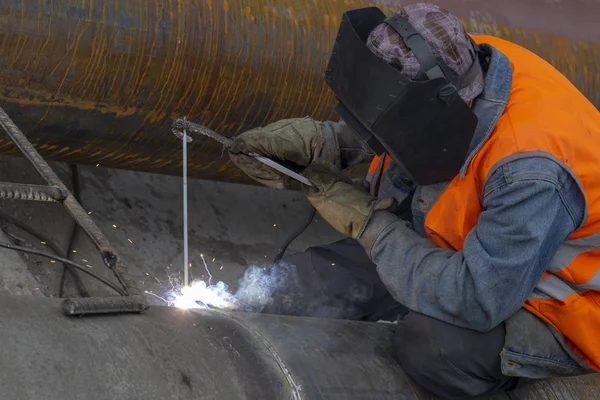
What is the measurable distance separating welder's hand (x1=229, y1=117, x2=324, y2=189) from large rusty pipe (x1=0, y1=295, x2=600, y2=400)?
1.74ft

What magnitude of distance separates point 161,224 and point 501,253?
2165mm

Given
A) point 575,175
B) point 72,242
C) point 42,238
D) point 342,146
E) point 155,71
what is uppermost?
point 575,175

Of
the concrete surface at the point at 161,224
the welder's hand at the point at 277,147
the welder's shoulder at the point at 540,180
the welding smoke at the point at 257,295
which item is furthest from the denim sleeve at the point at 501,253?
the concrete surface at the point at 161,224

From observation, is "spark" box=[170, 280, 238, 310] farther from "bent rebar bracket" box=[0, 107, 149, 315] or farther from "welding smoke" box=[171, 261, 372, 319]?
"bent rebar bracket" box=[0, 107, 149, 315]

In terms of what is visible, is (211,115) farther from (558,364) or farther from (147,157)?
(558,364)

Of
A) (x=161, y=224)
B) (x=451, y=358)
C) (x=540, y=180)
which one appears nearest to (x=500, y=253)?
(x=540, y=180)

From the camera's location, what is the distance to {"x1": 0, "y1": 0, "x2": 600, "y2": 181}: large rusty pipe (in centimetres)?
273

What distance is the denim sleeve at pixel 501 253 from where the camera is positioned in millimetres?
1867

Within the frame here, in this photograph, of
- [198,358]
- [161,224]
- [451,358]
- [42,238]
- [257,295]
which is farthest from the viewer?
[161,224]

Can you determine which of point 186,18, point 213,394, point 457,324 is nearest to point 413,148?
point 457,324

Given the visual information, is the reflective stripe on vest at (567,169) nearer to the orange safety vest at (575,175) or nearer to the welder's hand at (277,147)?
the orange safety vest at (575,175)

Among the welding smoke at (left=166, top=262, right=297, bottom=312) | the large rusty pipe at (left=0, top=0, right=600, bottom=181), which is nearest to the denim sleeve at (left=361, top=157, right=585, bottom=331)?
the welding smoke at (left=166, top=262, right=297, bottom=312)

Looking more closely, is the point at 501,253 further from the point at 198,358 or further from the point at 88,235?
the point at 88,235

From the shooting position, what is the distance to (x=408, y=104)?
6.40 feet
